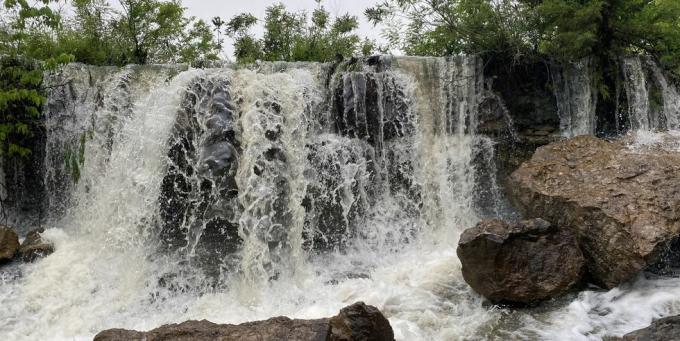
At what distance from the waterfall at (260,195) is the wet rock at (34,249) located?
0.89ft

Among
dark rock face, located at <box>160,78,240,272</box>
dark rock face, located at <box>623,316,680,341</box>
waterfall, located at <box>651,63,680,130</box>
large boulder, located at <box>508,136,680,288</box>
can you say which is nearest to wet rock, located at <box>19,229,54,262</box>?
dark rock face, located at <box>160,78,240,272</box>

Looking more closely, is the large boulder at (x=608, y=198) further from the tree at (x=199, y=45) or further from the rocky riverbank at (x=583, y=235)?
the tree at (x=199, y=45)

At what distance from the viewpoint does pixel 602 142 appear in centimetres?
743

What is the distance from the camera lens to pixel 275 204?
7473mm

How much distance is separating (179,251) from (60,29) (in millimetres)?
5963

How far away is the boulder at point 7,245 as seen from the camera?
24.8 feet

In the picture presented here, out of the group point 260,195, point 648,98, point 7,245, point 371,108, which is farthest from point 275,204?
point 648,98

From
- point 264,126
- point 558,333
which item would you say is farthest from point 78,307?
point 558,333

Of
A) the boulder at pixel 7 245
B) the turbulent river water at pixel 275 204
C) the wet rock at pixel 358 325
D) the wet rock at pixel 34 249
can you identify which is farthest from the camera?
the wet rock at pixel 34 249

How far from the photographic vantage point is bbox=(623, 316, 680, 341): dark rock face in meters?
4.05

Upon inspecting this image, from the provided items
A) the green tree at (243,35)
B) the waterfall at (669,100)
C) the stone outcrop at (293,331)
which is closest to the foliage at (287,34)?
the green tree at (243,35)

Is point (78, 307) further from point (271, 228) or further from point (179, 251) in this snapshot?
point (271, 228)

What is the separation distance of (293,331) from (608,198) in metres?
3.97

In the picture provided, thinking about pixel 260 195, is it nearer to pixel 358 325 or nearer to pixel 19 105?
pixel 358 325
